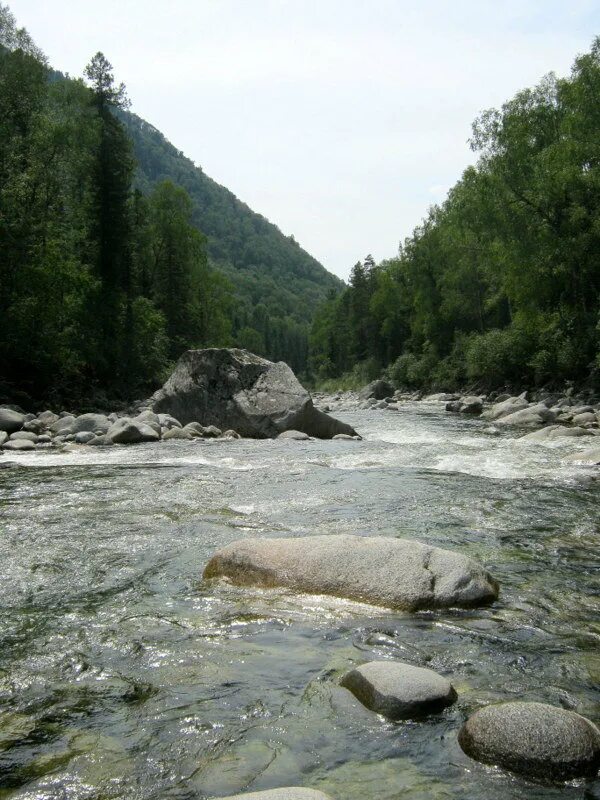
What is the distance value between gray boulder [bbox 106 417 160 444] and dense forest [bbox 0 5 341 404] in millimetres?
8425

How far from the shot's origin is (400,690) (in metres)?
3.55

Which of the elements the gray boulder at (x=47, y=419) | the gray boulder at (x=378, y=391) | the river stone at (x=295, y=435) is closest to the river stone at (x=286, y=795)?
the river stone at (x=295, y=435)

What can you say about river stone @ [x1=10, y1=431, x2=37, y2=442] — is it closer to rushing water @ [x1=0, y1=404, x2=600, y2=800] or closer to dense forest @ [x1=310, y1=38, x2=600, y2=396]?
rushing water @ [x1=0, y1=404, x2=600, y2=800]

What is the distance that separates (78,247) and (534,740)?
33.4 meters

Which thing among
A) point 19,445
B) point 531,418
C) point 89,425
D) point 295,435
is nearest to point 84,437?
point 89,425

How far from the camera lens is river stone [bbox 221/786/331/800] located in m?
2.66

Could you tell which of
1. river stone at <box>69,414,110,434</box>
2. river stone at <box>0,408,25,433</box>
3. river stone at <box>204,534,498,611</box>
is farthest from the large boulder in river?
river stone at <box>204,534,498,611</box>

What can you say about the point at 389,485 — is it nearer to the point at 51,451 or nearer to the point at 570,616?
the point at 570,616

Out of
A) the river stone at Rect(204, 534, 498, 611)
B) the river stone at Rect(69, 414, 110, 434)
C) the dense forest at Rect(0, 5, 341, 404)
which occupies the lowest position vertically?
the river stone at Rect(204, 534, 498, 611)

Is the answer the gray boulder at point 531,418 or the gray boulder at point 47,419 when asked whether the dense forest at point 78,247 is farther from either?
the gray boulder at point 531,418

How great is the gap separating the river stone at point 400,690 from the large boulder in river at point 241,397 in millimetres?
14450

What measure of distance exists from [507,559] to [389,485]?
3.95 meters

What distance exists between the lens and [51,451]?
15.4 meters

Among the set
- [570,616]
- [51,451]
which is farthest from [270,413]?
[570,616]
